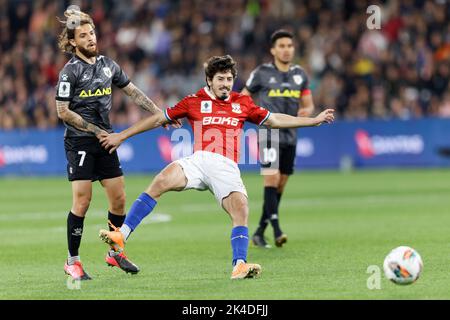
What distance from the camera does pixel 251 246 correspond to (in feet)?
43.3

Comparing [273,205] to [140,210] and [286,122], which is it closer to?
[286,122]

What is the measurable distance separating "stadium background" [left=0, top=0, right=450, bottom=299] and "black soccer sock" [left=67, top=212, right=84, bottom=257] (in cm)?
190

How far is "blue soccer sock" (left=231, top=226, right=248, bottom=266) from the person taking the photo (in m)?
9.94

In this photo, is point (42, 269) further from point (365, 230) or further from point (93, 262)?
point (365, 230)

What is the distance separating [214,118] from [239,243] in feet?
4.27

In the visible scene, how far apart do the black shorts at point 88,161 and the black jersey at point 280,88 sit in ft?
11.3

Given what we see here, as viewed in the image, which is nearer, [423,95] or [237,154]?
[237,154]

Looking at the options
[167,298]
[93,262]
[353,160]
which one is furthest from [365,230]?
[353,160]

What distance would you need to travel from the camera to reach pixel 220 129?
34.0ft

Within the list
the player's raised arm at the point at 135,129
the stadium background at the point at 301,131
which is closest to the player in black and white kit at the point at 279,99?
the stadium background at the point at 301,131

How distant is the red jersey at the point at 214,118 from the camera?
10320mm

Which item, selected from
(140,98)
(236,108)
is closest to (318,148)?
(140,98)

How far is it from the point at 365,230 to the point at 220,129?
4.80 metres
